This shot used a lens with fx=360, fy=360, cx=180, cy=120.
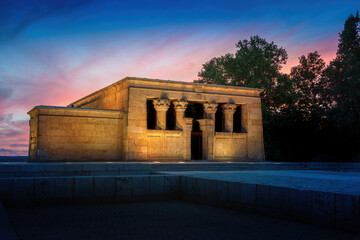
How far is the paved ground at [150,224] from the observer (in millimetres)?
6434

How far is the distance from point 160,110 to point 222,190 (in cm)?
1688

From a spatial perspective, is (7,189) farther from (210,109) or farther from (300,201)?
(210,109)

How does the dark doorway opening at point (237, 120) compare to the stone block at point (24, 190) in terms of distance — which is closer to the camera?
the stone block at point (24, 190)

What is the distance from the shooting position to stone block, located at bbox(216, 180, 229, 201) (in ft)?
30.5

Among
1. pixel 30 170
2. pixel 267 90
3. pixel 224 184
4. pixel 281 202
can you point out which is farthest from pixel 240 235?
pixel 267 90

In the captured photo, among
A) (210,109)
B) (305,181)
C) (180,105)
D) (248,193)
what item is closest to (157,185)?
(248,193)

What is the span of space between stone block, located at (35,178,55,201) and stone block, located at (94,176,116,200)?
1140mm

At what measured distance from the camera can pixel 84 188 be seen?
9.80m

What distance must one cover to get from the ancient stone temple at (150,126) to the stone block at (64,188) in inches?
526

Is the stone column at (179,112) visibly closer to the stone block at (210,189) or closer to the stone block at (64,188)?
the stone block at (210,189)

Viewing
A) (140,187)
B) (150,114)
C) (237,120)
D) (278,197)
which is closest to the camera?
(278,197)

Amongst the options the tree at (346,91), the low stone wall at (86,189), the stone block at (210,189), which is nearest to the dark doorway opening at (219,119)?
the tree at (346,91)

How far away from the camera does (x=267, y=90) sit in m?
41.0

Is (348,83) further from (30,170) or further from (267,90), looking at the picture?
(30,170)
